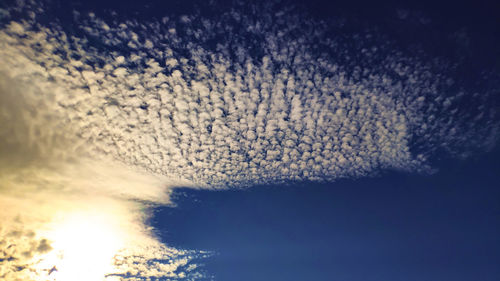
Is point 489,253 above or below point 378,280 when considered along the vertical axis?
above

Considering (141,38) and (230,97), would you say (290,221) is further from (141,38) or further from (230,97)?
(141,38)

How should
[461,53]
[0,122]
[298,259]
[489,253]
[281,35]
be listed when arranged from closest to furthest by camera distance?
1. [281,35]
2. [461,53]
3. [0,122]
4. [489,253]
5. [298,259]

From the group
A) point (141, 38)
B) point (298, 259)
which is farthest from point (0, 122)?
point (298, 259)

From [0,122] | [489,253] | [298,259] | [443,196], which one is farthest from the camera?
[298,259]

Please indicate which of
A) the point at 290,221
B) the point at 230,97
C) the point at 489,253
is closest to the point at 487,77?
the point at 230,97

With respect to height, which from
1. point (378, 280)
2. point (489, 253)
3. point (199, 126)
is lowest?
point (378, 280)

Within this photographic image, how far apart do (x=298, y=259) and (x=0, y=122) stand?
1213 centimetres

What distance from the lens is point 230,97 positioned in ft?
12.2

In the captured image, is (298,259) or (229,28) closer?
(229,28)

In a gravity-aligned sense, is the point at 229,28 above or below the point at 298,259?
above

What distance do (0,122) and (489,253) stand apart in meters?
16.3

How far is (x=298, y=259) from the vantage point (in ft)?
38.1

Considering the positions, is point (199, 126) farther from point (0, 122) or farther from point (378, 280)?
point (378, 280)

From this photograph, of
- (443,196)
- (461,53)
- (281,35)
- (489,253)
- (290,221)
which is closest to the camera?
(281,35)
